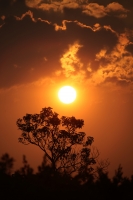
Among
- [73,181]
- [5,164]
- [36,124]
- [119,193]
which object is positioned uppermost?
[36,124]

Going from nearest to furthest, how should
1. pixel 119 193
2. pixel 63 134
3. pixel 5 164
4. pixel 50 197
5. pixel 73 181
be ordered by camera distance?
pixel 119 193 < pixel 50 197 < pixel 73 181 < pixel 5 164 < pixel 63 134

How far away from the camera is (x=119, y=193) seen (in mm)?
20797

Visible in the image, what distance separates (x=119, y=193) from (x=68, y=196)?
4.95m

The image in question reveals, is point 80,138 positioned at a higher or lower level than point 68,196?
higher

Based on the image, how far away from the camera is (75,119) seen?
4700cm

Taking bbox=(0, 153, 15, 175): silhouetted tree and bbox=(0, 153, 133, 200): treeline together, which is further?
bbox=(0, 153, 15, 175): silhouetted tree

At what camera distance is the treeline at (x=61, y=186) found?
68.2 feet

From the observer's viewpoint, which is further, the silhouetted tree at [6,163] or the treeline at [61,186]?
the silhouetted tree at [6,163]

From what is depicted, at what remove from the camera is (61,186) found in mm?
25531

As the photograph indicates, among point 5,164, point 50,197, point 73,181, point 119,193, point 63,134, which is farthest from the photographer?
point 63,134

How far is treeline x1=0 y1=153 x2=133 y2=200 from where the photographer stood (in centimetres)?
2078

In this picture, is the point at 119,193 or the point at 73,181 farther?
the point at 73,181

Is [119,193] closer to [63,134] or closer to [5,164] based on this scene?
[5,164]

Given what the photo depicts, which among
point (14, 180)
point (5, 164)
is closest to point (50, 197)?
point (14, 180)
